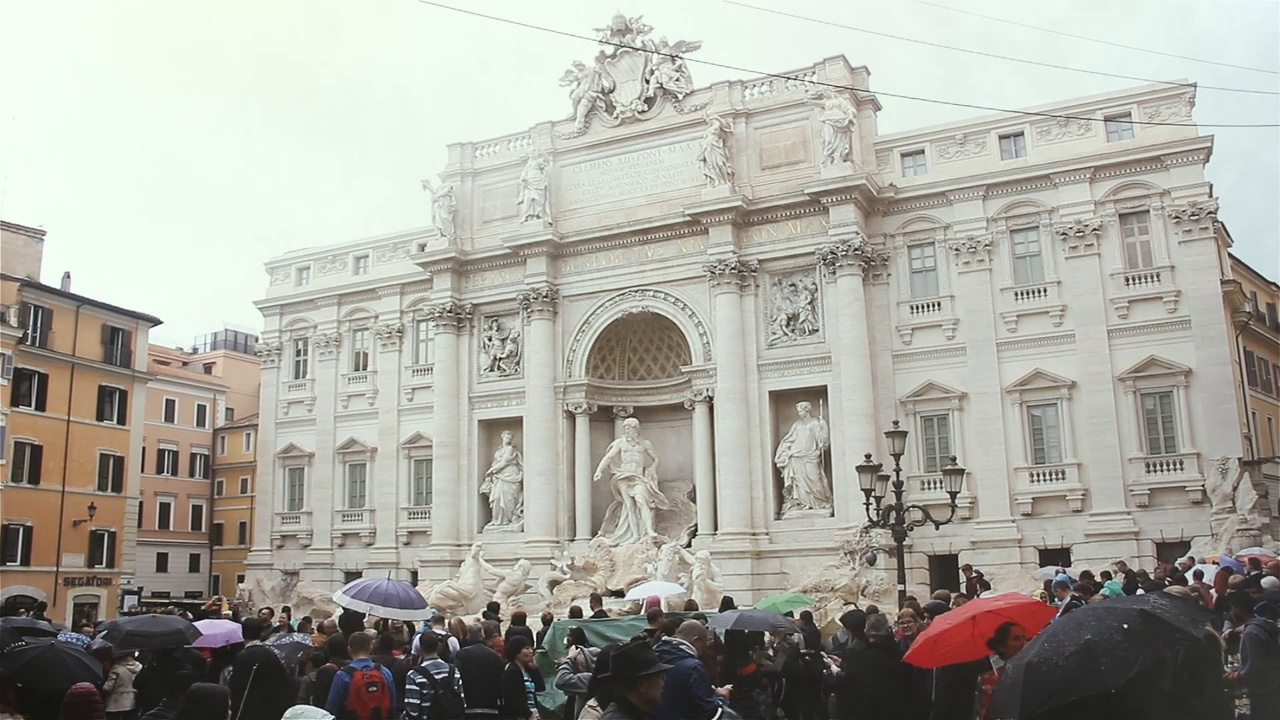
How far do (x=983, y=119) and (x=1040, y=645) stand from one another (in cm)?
2346

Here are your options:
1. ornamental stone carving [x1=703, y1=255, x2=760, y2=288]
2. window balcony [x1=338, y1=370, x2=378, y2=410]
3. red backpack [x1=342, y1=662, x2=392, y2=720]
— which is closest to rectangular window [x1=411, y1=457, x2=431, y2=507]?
window balcony [x1=338, y1=370, x2=378, y2=410]

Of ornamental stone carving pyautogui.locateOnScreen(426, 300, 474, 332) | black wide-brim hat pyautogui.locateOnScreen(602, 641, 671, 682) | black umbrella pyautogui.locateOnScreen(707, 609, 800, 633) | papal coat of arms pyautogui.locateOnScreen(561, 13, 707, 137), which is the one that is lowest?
black umbrella pyautogui.locateOnScreen(707, 609, 800, 633)

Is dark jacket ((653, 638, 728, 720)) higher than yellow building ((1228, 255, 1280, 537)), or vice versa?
yellow building ((1228, 255, 1280, 537))

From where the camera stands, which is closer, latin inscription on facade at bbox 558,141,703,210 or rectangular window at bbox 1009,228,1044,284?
rectangular window at bbox 1009,228,1044,284

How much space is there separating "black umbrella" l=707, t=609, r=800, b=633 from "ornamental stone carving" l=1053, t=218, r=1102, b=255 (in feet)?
57.1

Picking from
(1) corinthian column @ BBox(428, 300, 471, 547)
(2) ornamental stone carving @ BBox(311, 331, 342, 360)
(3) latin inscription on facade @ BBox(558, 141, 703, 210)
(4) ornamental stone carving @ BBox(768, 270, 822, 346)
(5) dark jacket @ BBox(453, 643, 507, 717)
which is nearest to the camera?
(5) dark jacket @ BBox(453, 643, 507, 717)

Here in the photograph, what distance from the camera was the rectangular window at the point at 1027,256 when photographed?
86.7 feet

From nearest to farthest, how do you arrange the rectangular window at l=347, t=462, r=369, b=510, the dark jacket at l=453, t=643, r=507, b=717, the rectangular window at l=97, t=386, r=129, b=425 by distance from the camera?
the dark jacket at l=453, t=643, r=507, b=717 → the rectangular window at l=347, t=462, r=369, b=510 → the rectangular window at l=97, t=386, r=129, b=425

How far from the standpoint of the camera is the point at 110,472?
35.1 m

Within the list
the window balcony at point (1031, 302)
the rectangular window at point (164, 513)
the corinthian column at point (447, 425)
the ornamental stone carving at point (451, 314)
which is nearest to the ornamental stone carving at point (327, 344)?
the corinthian column at point (447, 425)

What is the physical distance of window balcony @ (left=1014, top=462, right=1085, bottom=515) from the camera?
24.9m

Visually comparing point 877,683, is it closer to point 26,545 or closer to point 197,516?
point 26,545

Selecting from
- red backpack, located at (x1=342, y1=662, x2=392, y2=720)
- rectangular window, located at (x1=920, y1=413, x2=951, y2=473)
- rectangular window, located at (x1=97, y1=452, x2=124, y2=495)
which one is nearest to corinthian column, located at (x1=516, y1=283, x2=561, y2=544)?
rectangular window, located at (x1=920, y1=413, x2=951, y2=473)

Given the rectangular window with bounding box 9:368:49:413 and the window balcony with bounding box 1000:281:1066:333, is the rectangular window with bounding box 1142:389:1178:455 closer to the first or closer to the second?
the window balcony with bounding box 1000:281:1066:333
